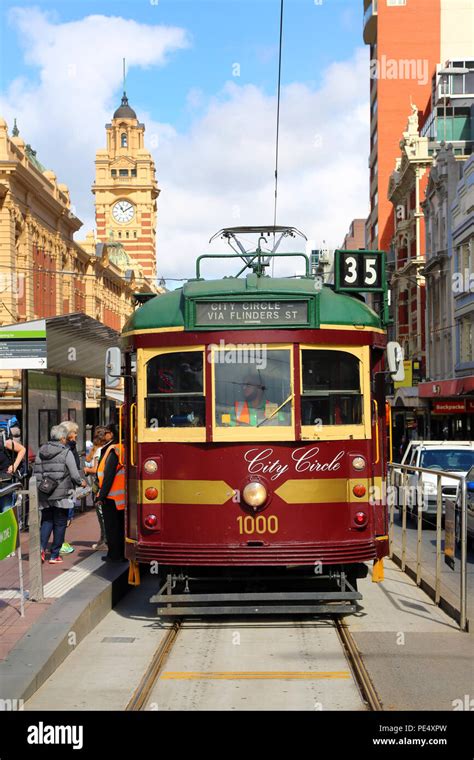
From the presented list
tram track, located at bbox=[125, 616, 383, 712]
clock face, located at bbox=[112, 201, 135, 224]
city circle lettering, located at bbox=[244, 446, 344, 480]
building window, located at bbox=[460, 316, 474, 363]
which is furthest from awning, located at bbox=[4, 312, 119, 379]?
clock face, located at bbox=[112, 201, 135, 224]

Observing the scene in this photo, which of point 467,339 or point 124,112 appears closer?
point 467,339

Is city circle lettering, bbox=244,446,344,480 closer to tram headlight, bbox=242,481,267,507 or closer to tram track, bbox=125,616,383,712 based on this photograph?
tram headlight, bbox=242,481,267,507

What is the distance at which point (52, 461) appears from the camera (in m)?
12.4

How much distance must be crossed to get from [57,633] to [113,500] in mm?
4100

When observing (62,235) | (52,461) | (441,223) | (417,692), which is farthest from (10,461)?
(62,235)

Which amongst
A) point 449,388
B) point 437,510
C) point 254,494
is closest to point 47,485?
point 254,494

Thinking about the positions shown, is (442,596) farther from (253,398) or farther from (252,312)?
(252,312)

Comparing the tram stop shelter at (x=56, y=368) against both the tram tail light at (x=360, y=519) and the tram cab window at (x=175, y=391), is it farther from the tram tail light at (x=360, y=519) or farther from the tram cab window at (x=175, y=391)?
the tram tail light at (x=360, y=519)

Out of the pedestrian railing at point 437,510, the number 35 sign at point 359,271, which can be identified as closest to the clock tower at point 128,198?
the pedestrian railing at point 437,510

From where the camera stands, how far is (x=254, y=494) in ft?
30.4

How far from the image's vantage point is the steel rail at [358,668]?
6.96 metres

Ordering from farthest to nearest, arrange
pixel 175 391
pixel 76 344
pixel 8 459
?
pixel 76 344, pixel 8 459, pixel 175 391

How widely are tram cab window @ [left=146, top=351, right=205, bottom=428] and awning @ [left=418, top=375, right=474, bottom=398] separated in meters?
25.1

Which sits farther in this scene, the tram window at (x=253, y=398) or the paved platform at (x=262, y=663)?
the tram window at (x=253, y=398)
